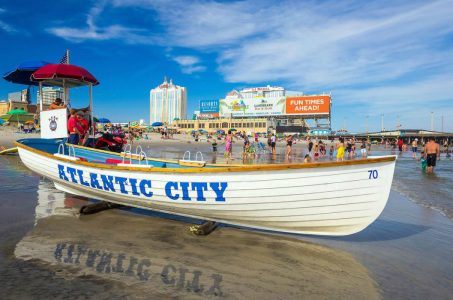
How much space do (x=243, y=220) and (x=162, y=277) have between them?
1991 mm

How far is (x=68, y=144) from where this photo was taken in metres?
8.27

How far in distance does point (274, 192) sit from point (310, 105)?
9691 cm

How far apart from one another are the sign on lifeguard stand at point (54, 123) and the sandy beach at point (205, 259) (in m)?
2.43

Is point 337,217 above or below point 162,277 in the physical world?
above

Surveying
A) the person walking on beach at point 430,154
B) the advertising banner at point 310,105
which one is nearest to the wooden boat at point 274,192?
the person walking on beach at point 430,154

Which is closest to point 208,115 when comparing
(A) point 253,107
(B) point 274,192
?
(A) point 253,107

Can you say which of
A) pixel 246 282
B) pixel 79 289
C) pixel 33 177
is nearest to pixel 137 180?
pixel 79 289

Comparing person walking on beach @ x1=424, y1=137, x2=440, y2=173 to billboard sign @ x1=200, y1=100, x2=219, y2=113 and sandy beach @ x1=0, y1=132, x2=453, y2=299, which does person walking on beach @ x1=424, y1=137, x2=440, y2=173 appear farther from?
billboard sign @ x1=200, y1=100, x2=219, y2=113

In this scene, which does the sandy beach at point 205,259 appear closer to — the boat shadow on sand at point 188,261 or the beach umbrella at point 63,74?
the boat shadow on sand at point 188,261

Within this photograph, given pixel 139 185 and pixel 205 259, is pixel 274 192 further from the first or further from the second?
pixel 139 185

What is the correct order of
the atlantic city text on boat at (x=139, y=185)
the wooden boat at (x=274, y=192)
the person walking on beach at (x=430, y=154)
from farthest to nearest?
A: the person walking on beach at (x=430, y=154), the atlantic city text on boat at (x=139, y=185), the wooden boat at (x=274, y=192)

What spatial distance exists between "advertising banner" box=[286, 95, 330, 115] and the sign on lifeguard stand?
309 feet

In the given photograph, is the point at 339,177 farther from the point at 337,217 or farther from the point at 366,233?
the point at 366,233

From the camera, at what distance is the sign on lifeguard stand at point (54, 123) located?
28.0 ft
